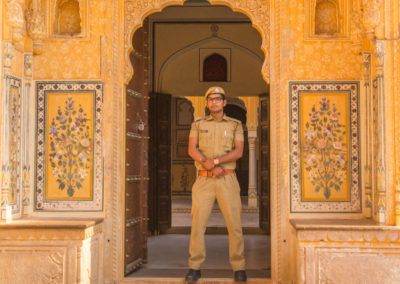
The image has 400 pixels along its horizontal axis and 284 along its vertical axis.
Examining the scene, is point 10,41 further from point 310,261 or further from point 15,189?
point 310,261

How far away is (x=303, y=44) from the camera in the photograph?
502 centimetres

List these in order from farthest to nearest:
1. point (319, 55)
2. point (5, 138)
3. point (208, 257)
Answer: point (208, 257) < point (319, 55) < point (5, 138)

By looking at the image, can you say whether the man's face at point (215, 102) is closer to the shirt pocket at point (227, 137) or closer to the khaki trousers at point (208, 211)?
the shirt pocket at point (227, 137)

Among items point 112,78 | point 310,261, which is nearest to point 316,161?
point 310,261

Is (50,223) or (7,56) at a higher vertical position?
(7,56)

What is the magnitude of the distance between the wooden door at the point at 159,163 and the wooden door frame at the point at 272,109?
12.1ft

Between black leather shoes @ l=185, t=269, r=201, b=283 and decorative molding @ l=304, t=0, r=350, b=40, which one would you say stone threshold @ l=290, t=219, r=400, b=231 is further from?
decorative molding @ l=304, t=0, r=350, b=40

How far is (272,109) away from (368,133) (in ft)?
3.05

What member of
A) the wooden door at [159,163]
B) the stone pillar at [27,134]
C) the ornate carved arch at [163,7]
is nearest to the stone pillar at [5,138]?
the stone pillar at [27,134]

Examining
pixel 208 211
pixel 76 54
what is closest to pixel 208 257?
pixel 208 211

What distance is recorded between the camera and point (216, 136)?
4.95m

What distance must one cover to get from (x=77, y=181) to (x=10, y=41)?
4.76ft

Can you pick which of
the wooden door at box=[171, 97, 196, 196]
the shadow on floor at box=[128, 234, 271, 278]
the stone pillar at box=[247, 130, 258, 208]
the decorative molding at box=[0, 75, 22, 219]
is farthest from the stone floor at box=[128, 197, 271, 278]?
the wooden door at box=[171, 97, 196, 196]

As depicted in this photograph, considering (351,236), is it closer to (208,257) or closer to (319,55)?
(319,55)
